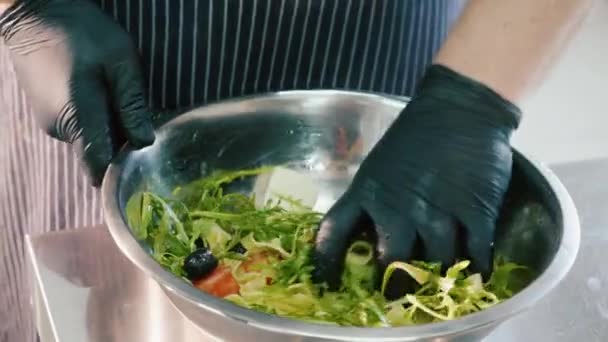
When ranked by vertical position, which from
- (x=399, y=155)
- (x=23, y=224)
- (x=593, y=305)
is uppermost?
(x=399, y=155)

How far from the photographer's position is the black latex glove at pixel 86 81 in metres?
0.74

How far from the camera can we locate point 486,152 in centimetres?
73

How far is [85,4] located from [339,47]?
0.26 meters

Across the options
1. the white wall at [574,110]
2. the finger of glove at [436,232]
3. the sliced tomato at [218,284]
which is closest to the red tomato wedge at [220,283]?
the sliced tomato at [218,284]

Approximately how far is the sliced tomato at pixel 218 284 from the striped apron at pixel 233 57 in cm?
22

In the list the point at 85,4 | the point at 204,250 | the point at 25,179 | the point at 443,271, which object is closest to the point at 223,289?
the point at 204,250

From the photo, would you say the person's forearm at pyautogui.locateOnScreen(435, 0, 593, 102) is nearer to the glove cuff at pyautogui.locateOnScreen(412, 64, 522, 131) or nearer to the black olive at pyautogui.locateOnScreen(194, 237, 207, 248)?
the glove cuff at pyautogui.locateOnScreen(412, 64, 522, 131)

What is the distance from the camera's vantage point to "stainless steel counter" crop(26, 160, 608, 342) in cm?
72

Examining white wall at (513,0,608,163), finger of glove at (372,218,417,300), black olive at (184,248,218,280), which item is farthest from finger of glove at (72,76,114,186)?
white wall at (513,0,608,163)

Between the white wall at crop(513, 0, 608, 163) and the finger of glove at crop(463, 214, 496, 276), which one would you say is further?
the white wall at crop(513, 0, 608, 163)

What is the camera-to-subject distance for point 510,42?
773mm

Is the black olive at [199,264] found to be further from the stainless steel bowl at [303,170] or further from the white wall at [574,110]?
the white wall at [574,110]

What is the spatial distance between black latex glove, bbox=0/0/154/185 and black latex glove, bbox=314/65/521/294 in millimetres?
177

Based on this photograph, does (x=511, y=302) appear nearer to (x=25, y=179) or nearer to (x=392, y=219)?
(x=392, y=219)
